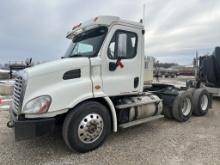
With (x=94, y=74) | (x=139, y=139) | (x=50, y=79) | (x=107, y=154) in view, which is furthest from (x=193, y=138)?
(x=50, y=79)

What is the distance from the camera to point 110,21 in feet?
12.4

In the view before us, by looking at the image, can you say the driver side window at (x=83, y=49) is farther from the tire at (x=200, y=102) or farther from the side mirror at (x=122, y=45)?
the tire at (x=200, y=102)

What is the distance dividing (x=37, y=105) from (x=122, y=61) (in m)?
1.83

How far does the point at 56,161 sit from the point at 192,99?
4.34 meters

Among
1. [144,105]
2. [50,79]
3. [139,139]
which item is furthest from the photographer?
[144,105]

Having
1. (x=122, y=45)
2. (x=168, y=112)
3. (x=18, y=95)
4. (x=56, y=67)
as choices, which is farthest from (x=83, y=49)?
(x=168, y=112)

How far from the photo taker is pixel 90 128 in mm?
3467

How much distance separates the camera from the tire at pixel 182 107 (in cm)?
517

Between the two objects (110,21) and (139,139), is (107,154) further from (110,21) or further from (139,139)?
(110,21)

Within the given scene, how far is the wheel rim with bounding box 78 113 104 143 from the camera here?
3.39 metres

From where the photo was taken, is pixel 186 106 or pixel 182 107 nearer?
pixel 182 107

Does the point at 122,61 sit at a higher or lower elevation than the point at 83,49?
lower

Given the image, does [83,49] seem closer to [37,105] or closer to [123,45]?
[123,45]

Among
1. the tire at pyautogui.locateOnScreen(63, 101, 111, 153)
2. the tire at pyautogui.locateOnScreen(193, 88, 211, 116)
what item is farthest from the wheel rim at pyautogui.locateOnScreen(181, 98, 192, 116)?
the tire at pyautogui.locateOnScreen(63, 101, 111, 153)
